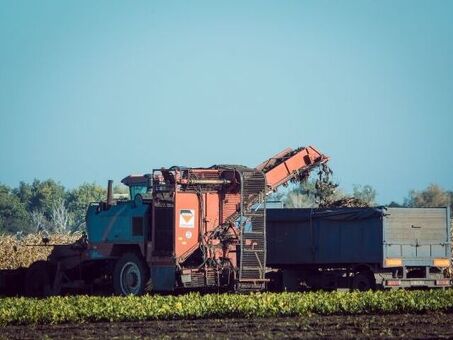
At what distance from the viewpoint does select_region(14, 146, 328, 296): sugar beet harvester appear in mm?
30156

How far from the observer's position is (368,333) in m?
20.8

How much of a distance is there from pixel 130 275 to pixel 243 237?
3591 mm

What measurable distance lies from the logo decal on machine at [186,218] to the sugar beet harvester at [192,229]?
28mm

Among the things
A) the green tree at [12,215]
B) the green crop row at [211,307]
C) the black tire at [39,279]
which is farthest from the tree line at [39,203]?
the green crop row at [211,307]

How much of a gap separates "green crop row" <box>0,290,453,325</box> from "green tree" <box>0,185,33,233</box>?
63.9 metres

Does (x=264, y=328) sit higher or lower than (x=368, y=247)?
lower

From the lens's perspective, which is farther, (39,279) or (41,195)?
(41,195)

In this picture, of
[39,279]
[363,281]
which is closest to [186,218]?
[363,281]

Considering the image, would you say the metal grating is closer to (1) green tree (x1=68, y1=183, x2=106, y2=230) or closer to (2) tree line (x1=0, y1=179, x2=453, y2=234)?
(2) tree line (x1=0, y1=179, x2=453, y2=234)

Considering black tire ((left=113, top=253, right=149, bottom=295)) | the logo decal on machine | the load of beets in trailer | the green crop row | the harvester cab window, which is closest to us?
the green crop row

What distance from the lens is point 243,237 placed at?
101 ft

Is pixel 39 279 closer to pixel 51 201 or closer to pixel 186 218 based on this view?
pixel 186 218

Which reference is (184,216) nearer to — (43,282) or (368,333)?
(43,282)

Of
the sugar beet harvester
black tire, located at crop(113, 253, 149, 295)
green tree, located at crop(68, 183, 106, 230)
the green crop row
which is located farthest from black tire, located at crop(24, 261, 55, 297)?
green tree, located at crop(68, 183, 106, 230)
